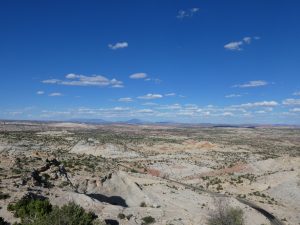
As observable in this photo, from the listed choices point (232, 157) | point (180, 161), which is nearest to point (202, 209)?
point (180, 161)

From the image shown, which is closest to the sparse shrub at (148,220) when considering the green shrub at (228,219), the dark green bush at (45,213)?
the dark green bush at (45,213)

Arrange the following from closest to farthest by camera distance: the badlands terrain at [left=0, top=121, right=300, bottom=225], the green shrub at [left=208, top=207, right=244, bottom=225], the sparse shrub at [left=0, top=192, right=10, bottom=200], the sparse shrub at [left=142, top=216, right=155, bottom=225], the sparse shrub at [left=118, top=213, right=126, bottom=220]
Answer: the sparse shrub at [left=0, top=192, right=10, bottom=200], the sparse shrub at [left=118, top=213, right=126, bottom=220], the sparse shrub at [left=142, top=216, right=155, bottom=225], the badlands terrain at [left=0, top=121, right=300, bottom=225], the green shrub at [left=208, top=207, right=244, bottom=225]

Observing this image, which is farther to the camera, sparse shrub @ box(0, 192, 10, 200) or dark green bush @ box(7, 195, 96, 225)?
sparse shrub @ box(0, 192, 10, 200)

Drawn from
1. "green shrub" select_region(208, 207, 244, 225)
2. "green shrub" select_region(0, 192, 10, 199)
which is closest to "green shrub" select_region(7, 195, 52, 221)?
A: "green shrub" select_region(0, 192, 10, 199)

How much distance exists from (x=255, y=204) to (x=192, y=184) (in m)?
16.3

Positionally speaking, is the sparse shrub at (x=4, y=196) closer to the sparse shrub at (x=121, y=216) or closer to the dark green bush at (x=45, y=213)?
the dark green bush at (x=45, y=213)

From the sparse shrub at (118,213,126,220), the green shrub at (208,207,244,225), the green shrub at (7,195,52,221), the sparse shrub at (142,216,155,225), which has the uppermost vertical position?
the green shrub at (7,195,52,221)

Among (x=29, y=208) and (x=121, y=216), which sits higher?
(x=29, y=208)

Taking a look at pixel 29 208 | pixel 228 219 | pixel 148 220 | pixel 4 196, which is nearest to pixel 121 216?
pixel 148 220

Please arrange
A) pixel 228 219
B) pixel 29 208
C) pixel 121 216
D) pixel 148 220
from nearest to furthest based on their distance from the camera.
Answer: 1. pixel 29 208
2. pixel 121 216
3. pixel 148 220
4. pixel 228 219

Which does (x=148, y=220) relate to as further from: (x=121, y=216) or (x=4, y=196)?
(x=4, y=196)

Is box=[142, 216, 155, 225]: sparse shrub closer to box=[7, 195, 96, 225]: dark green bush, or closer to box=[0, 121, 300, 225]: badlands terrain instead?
box=[0, 121, 300, 225]: badlands terrain

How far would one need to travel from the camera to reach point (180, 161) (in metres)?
90.2

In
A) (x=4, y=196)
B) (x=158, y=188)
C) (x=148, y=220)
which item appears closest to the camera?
(x=4, y=196)
